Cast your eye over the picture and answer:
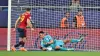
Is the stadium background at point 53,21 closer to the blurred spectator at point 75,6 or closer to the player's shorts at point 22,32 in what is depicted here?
the blurred spectator at point 75,6

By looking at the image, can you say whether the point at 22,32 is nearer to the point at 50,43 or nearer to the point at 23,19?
the point at 23,19

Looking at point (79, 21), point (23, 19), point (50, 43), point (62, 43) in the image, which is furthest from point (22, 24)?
point (79, 21)

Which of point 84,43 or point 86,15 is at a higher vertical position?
point 86,15

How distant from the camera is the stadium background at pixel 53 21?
519 inches

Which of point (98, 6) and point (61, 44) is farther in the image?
point (98, 6)

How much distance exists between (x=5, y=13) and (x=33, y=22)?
1.00m

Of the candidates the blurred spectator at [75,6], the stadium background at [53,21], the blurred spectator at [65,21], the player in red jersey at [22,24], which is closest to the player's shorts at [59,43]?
the stadium background at [53,21]

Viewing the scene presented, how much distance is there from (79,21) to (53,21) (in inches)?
32.4

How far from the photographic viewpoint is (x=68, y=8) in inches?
532

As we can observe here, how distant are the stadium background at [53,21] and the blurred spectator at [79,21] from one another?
0.13 meters

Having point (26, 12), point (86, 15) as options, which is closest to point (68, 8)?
point (86, 15)

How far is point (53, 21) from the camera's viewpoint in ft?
44.3

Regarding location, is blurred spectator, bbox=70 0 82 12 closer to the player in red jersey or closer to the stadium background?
the stadium background

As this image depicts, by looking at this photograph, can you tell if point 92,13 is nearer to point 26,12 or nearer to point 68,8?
point 68,8
